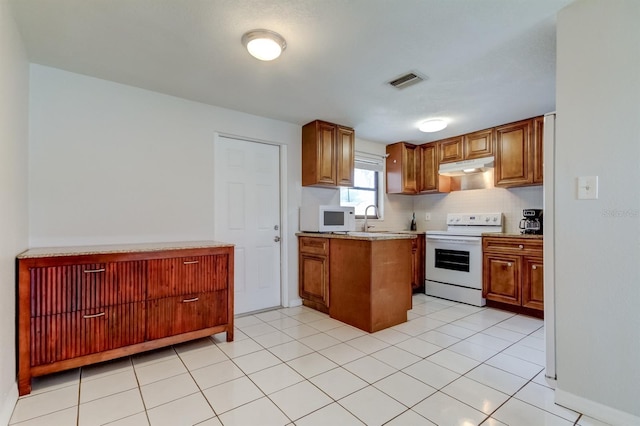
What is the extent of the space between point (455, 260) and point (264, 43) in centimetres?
349

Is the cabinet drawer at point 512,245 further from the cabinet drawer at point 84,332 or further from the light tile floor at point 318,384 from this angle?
the cabinet drawer at point 84,332

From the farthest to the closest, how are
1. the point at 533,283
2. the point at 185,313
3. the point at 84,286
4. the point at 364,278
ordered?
the point at 533,283 < the point at 364,278 < the point at 185,313 < the point at 84,286

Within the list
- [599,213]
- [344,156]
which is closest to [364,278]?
[344,156]

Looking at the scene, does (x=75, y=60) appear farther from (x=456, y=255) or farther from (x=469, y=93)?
(x=456, y=255)

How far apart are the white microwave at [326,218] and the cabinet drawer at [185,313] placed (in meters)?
1.36

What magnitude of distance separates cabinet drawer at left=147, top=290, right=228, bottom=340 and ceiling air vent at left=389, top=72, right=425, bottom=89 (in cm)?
238

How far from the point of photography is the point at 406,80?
8.77ft

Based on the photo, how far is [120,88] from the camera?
9.06 feet

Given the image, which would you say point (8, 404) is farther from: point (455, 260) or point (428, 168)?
point (428, 168)

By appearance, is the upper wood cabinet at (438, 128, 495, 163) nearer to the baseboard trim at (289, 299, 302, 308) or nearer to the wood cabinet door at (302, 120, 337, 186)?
the wood cabinet door at (302, 120, 337, 186)

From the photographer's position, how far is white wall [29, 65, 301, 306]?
8.02 ft

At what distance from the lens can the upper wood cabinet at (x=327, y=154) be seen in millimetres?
3758

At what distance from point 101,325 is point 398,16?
9.24ft

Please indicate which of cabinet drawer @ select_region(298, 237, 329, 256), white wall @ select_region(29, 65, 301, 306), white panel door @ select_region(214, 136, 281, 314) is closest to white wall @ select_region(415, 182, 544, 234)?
cabinet drawer @ select_region(298, 237, 329, 256)
